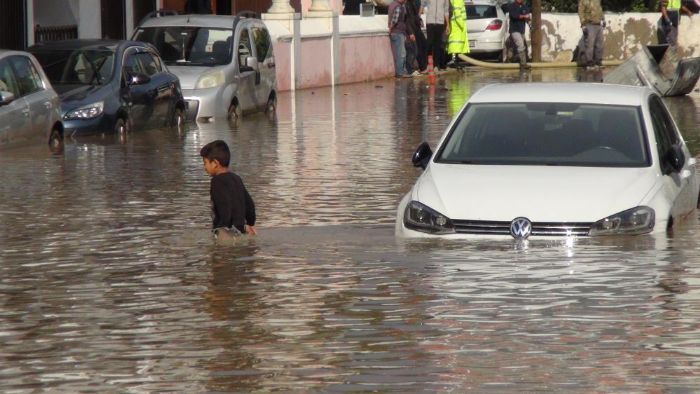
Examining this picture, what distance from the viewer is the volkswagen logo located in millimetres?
11242

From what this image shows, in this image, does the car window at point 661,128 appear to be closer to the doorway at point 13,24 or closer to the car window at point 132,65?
the car window at point 132,65

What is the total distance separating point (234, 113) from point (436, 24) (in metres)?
15.7

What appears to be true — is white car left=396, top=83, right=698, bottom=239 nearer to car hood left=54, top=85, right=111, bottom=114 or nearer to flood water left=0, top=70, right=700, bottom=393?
flood water left=0, top=70, right=700, bottom=393

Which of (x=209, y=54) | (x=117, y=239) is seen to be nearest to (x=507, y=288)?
(x=117, y=239)

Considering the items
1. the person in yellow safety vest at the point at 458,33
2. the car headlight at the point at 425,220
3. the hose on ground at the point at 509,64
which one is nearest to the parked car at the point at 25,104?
the car headlight at the point at 425,220

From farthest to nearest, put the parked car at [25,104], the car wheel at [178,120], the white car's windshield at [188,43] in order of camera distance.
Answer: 1. the white car's windshield at [188,43]
2. the car wheel at [178,120]
3. the parked car at [25,104]

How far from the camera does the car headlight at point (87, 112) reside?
22.5 m

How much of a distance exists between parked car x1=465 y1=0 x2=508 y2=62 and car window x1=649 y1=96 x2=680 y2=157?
33.4m

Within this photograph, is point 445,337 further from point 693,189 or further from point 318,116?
point 318,116

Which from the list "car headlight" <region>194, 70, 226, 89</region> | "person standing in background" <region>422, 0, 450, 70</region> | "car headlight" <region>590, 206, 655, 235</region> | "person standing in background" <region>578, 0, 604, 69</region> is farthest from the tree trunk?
"car headlight" <region>590, 206, 655, 235</region>

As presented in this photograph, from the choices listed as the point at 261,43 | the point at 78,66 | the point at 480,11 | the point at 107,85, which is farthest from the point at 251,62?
the point at 480,11

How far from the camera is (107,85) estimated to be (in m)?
23.1

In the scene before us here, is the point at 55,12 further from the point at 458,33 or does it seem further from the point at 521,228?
the point at 521,228

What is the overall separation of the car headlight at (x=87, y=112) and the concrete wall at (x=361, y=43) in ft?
40.4
